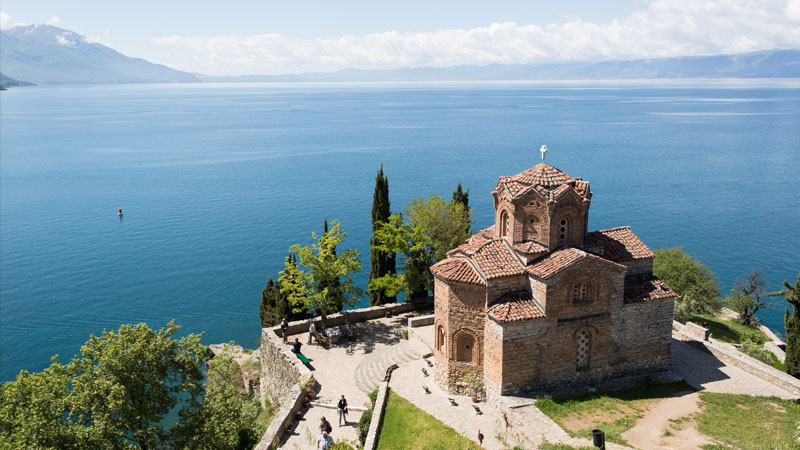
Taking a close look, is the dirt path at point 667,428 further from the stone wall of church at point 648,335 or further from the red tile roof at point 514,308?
the red tile roof at point 514,308

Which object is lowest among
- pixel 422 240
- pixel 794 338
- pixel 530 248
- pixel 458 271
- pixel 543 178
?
pixel 794 338

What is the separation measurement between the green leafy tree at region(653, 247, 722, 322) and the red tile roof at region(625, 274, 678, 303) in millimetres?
15773

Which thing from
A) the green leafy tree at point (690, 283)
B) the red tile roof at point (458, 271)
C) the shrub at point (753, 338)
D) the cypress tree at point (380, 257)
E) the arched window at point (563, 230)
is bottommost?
the shrub at point (753, 338)

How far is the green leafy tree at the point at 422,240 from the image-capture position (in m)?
36.7

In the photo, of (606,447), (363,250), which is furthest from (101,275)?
(606,447)

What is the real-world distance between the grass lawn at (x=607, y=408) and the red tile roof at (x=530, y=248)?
6.79m

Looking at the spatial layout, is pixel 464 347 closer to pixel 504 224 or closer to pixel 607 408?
pixel 504 224

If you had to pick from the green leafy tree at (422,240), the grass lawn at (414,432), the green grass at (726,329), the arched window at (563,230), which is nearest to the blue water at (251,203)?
the green grass at (726,329)

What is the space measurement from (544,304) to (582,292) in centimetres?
231

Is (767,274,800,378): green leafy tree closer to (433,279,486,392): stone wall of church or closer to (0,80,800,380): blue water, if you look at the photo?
(433,279,486,392): stone wall of church

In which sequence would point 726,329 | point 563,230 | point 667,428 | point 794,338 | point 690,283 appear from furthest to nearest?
point 690,283 < point 726,329 < point 794,338 < point 563,230 < point 667,428

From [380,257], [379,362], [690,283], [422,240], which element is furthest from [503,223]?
[690,283]

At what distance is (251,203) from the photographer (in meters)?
83.7

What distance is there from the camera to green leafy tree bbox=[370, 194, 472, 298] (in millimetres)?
36688
